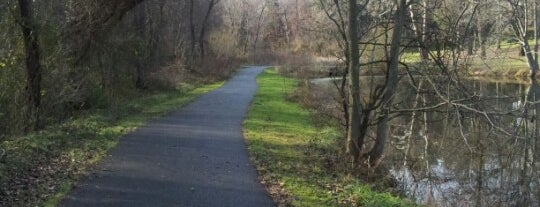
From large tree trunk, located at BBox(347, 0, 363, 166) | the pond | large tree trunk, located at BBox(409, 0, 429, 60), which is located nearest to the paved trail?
large tree trunk, located at BBox(347, 0, 363, 166)

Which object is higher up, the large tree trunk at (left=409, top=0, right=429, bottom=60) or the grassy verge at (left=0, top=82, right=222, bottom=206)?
the large tree trunk at (left=409, top=0, right=429, bottom=60)

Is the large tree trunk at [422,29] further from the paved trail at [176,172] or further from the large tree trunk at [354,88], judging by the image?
the paved trail at [176,172]

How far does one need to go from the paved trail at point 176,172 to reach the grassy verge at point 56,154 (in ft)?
1.02

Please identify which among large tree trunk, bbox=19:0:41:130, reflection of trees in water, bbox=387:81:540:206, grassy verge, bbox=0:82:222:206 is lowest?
reflection of trees in water, bbox=387:81:540:206

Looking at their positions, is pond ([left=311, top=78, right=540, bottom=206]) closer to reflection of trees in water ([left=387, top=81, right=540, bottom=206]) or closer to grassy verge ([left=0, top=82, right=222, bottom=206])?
reflection of trees in water ([left=387, top=81, right=540, bottom=206])

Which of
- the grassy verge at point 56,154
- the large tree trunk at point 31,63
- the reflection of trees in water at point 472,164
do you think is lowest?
the reflection of trees in water at point 472,164

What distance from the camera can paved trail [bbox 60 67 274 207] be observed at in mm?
7891

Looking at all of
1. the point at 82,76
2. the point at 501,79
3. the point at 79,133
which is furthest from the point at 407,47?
the point at 501,79

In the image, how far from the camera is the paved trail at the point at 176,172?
7891 mm

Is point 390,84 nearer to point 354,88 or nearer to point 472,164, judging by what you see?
point 354,88

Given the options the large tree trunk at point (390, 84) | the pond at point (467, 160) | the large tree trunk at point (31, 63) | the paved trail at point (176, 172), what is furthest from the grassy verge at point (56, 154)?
the pond at point (467, 160)

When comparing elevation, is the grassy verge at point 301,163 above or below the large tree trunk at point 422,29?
below

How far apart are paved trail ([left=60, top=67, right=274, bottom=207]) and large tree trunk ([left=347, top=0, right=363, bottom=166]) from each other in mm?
2213

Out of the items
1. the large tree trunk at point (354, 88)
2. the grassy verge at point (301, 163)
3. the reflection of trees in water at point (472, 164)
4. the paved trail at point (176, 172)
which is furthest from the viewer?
the reflection of trees in water at point (472, 164)
